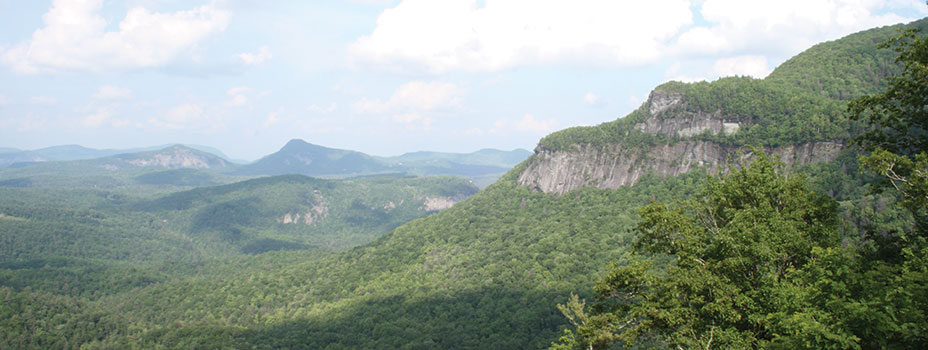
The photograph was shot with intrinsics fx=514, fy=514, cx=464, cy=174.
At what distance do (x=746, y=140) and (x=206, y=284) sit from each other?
150 m

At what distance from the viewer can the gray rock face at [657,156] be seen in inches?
3848

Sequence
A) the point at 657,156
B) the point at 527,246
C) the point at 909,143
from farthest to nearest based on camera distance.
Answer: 1. the point at 657,156
2. the point at 527,246
3. the point at 909,143

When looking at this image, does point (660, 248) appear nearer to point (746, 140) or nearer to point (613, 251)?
point (613, 251)

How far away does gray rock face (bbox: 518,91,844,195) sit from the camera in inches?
3848

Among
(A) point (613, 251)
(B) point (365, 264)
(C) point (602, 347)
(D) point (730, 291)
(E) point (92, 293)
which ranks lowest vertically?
(E) point (92, 293)

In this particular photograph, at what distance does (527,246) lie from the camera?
117062 millimetres

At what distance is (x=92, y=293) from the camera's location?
164m

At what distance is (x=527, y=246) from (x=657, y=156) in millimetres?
36329

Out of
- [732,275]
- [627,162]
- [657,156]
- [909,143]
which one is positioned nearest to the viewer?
[909,143]

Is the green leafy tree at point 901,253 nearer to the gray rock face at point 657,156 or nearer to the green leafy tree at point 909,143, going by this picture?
the green leafy tree at point 909,143

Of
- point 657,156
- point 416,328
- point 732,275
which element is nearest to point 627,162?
point 657,156

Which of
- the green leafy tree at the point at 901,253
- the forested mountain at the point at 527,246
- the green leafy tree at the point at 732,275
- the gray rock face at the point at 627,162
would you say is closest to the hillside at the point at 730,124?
the gray rock face at the point at 627,162

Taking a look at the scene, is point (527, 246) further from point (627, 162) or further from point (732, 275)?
point (732, 275)

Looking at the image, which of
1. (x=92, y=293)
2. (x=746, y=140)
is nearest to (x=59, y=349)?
(x=92, y=293)
